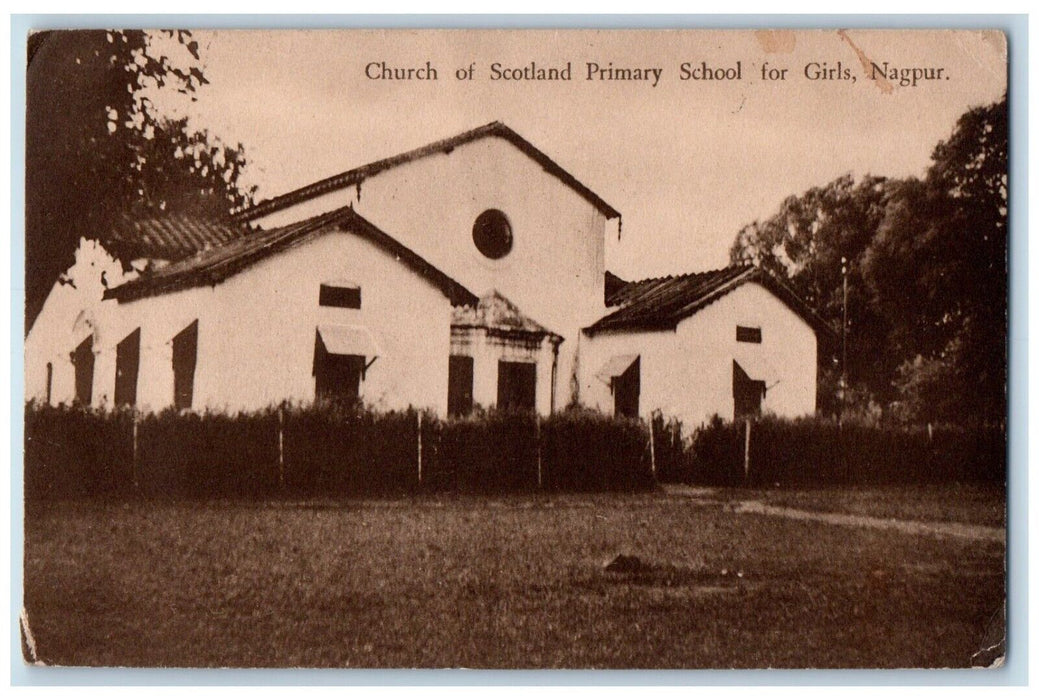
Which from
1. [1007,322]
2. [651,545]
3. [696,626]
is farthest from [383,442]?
[1007,322]

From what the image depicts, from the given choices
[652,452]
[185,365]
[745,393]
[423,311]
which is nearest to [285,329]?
[185,365]

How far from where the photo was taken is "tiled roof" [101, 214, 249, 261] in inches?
136

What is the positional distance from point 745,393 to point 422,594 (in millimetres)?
1403

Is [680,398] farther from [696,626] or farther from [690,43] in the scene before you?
[690,43]

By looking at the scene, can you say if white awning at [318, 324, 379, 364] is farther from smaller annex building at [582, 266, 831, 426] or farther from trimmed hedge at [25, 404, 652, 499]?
smaller annex building at [582, 266, 831, 426]

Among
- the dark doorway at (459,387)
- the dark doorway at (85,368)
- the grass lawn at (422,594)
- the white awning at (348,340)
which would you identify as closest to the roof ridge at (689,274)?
the dark doorway at (459,387)

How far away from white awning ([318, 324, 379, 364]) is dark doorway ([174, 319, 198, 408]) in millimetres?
456

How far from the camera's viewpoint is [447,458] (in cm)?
355

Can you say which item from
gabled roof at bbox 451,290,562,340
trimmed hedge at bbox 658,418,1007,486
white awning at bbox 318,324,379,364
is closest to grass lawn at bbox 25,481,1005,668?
trimmed hedge at bbox 658,418,1007,486

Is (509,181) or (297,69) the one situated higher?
(297,69)

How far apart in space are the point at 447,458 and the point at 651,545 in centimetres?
82

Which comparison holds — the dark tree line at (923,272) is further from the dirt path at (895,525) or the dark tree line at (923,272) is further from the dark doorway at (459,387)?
the dark doorway at (459,387)

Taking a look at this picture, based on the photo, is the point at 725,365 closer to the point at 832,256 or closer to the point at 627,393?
the point at 627,393

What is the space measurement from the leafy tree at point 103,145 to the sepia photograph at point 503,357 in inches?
0.5
